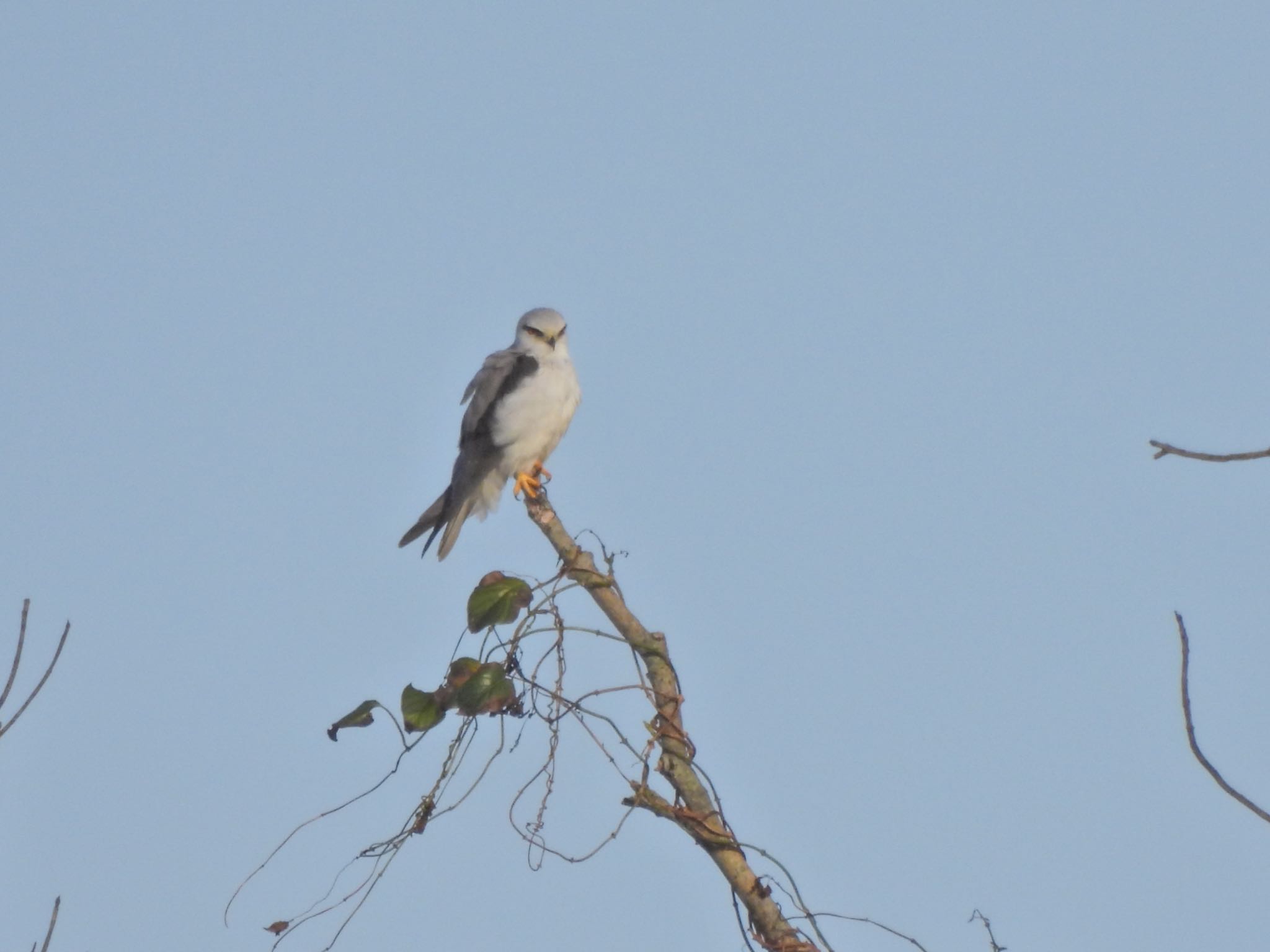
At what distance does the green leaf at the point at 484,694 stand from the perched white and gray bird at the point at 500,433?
320 cm

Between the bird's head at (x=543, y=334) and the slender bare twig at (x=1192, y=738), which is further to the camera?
the bird's head at (x=543, y=334)

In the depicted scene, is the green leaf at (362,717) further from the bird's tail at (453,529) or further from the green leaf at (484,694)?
the bird's tail at (453,529)

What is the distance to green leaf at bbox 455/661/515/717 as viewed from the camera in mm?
3199

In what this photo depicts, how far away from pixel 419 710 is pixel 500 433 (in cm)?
342

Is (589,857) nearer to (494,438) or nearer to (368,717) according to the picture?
(368,717)

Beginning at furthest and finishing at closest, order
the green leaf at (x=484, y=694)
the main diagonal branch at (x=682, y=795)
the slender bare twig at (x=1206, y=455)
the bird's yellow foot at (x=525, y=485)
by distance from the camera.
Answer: the bird's yellow foot at (x=525, y=485), the green leaf at (x=484, y=694), the main diagonal branch at (x=682, y=795), the slender bare twig at (x=1206, y=455)

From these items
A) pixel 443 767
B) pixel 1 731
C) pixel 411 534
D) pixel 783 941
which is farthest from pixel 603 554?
pixel 411 534

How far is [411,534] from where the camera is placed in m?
6.41

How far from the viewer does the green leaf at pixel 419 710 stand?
10.6 ft

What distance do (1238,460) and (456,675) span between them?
2.00 meters

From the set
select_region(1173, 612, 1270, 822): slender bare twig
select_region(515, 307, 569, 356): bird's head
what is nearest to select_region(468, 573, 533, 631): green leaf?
select_region(1173, 612, 1270, 822): slender bare twig

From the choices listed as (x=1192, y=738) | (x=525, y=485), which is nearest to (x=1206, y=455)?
(x=1192, y=738)

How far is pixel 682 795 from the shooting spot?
2.96m

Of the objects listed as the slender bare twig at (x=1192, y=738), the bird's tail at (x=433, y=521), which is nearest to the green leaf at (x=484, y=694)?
the slender bare twig at (x=1192, y=738)
